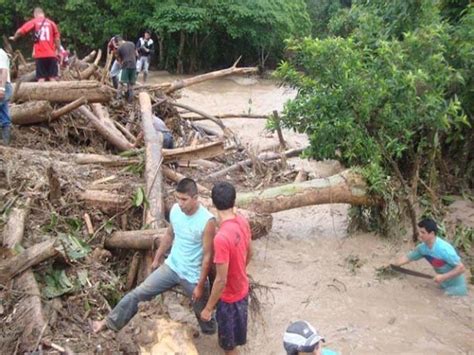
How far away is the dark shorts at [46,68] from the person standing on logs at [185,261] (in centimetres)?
607

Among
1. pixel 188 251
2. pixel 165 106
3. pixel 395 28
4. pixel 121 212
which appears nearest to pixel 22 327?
pixel 188 251

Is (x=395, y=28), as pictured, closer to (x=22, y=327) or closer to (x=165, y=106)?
(x=165, y=106)

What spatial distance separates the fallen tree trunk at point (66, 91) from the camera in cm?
861

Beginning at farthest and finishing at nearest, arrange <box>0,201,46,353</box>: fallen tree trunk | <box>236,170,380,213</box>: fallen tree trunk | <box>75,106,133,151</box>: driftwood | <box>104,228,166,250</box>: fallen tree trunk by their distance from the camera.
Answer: <box>75,106,133,151</box>: driftwood, <box>236,170,380,213</box>: fallen tree trunk, <box>104,228,166,250</box>: fallen tree trunk, <box>0,201,46,353</box>: fallen tree trunk

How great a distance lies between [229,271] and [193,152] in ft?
12.2

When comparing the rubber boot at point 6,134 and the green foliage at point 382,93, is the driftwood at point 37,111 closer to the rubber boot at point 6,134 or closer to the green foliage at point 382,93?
the rubber boot at point 6,134

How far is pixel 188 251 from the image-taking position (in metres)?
4.41

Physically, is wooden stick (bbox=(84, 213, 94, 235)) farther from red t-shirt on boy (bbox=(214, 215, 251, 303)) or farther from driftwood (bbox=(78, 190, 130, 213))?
red t-shirt on boy (bbox=(214, 215, 251, 303))

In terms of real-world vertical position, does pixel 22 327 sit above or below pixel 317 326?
above

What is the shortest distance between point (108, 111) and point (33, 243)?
17.8 ft

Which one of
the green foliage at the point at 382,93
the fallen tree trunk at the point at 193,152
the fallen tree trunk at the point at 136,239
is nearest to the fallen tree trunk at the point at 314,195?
the green foliage at the point at 382,93

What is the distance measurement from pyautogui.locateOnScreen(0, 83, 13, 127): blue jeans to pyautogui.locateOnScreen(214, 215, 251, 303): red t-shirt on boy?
15.5 ft

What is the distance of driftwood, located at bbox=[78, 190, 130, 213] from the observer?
6059mm

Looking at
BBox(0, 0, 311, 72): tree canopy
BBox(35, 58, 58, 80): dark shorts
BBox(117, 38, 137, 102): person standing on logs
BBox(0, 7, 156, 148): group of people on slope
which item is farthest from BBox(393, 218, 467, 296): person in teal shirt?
BBox(0, 0, 311, 72): tree canopy
